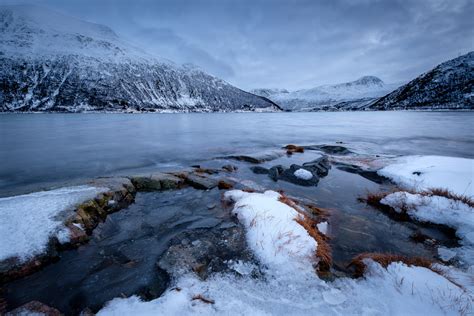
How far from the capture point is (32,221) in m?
5.03

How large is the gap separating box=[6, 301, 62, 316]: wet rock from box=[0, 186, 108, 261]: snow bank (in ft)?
4.13

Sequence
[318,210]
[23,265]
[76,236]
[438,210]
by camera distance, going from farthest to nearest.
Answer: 1. [318,210]
2. [438,210]
3. [76,236]
4. [23,265]

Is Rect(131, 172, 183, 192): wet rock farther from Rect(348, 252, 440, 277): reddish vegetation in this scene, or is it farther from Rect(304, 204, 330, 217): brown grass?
Rect(348, 252, 440, 277): reddish vegetation

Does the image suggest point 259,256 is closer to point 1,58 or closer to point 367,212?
point 367,212

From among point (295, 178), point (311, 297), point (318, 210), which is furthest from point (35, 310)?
point (295, 178)

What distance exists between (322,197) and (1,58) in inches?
9839

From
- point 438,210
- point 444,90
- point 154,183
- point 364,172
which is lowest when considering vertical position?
point 364,172

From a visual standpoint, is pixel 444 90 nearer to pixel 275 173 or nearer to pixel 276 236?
pixel 275 173

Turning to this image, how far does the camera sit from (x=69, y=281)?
156 inches

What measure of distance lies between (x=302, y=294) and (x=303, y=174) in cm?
697

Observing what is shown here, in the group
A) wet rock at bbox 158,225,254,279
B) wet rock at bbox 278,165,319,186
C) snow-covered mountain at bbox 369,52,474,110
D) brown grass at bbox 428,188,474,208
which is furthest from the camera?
snow-covered mountain at bbox 369,52,474,110

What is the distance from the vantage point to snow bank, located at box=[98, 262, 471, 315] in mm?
3090

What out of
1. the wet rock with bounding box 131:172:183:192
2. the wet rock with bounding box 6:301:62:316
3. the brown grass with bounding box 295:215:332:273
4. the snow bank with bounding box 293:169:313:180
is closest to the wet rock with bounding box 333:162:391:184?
the snow bank with bounding box 293:169:313:180

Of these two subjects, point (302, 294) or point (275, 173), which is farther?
point (275, 173)
